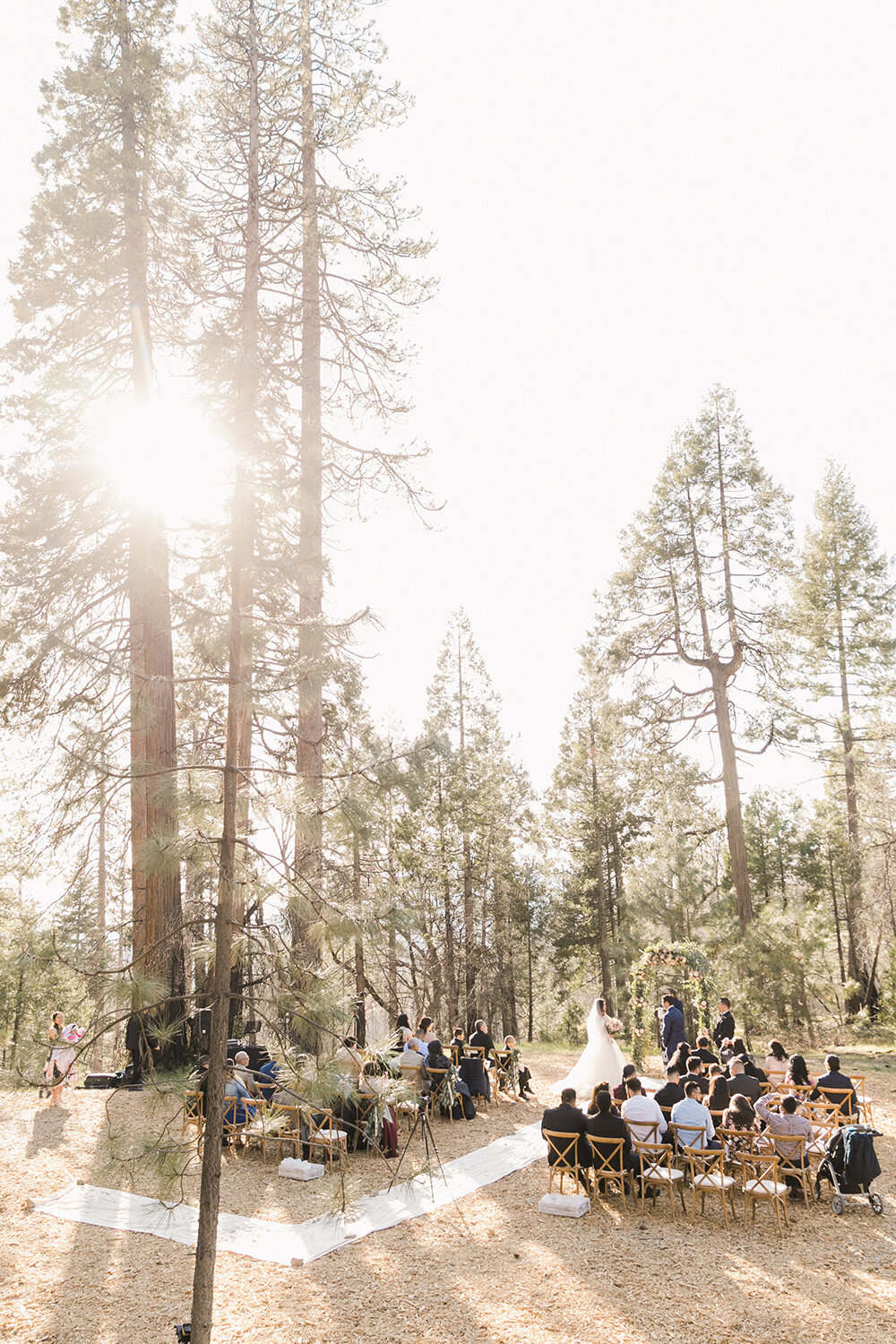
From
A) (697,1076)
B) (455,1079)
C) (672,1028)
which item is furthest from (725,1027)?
(455,1079)

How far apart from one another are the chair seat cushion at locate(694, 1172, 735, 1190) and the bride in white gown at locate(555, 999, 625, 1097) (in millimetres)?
3551

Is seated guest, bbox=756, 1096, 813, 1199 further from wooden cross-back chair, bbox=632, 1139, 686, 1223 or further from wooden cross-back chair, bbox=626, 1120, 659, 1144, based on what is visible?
wooden cross-back chair, bbox=626, 1120, 659, 1144

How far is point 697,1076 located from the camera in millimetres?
10211

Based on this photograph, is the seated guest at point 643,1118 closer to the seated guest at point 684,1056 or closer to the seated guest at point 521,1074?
the seated guest at point 684,1056

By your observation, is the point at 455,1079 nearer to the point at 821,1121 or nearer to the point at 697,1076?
the point at 697,1076

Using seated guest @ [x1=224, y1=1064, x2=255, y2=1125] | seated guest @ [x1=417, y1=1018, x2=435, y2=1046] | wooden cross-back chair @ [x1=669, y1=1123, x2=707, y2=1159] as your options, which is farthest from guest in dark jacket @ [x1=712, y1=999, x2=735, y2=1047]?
seated guest @ [x1=224, y1=1064, x2=255, y2=1125]

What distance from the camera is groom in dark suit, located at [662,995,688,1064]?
507 inches

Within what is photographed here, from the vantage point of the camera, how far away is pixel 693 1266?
6.77 meters

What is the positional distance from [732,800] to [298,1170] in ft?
46.6

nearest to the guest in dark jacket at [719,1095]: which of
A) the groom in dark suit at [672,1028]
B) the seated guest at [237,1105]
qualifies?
the groom in dark suit at [672,1028]

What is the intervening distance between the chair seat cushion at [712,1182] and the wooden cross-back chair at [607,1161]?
2.27 ft

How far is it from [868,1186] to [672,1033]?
4.72m

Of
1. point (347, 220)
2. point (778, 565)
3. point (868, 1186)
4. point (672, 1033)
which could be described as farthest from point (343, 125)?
point (868, 1186)

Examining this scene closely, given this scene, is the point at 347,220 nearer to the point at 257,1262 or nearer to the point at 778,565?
the point at 778,565
